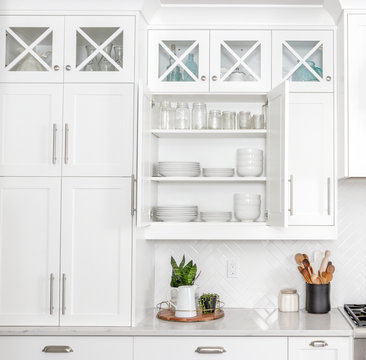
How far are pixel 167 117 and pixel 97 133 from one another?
1.68ft

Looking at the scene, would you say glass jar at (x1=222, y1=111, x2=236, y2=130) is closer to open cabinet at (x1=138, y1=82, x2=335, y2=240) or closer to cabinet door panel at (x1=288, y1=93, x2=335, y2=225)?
open cabinet at (x1=138, y1=82, x2=335, y2=240)

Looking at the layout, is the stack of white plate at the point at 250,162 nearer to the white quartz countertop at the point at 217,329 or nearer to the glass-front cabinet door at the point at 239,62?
the glass-front cabinet door at the point at 239,62

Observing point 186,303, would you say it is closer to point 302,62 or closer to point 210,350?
point 210,350

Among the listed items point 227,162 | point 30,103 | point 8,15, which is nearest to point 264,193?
point 227,162

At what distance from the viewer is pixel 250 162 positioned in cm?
307

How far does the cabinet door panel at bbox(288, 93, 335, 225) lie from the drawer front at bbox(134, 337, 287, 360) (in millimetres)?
722

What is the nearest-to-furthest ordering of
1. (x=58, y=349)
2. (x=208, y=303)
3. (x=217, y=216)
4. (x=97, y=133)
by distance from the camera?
1. (x=58, y=349)
2. (x=97, y=133)
3. (x=208, y=303)
4. (x=217, y=216)

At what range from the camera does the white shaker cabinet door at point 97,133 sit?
2764 mm

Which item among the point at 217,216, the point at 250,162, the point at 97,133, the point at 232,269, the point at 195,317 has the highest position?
the point at 97,133

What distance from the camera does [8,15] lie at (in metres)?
2.85

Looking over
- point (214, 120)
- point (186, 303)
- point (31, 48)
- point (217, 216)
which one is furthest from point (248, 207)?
point (31, 48)

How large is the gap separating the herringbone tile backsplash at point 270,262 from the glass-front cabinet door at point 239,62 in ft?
2.77

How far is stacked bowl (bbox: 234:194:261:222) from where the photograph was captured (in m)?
3.05

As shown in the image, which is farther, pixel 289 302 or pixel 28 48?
pixel 289 302
